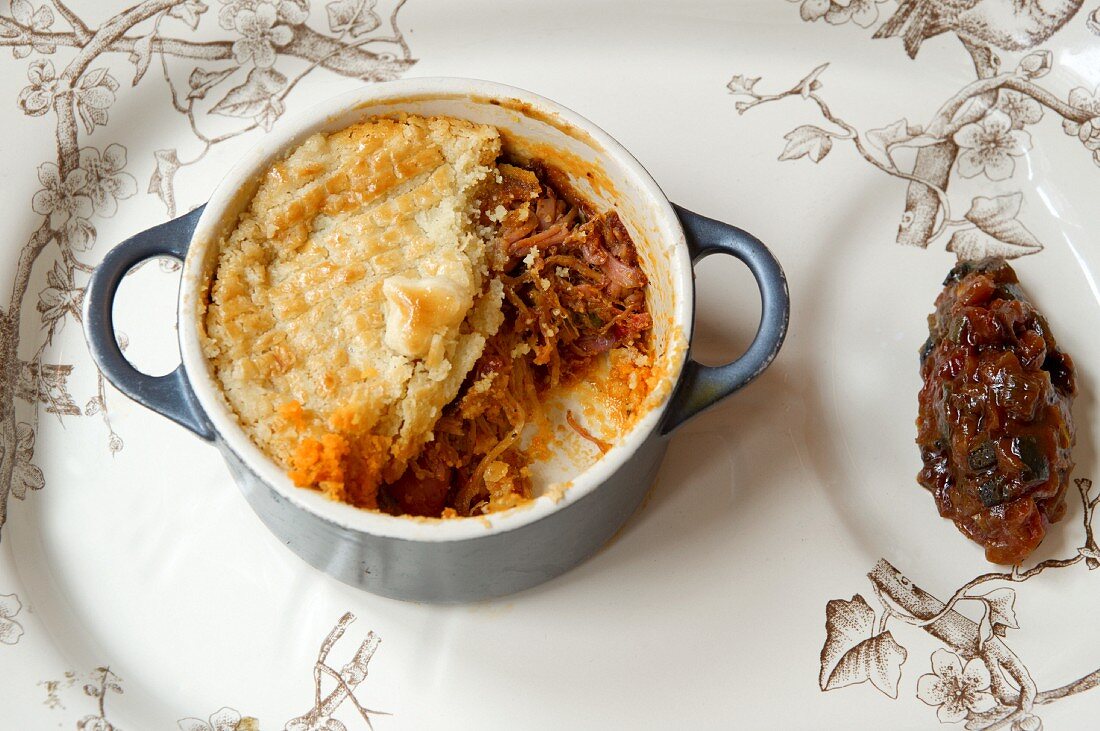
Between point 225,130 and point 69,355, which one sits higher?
point 225,130

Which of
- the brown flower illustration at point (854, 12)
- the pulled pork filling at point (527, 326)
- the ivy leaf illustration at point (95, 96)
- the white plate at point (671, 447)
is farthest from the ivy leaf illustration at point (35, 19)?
the brown flower illustration at point (854, 12)

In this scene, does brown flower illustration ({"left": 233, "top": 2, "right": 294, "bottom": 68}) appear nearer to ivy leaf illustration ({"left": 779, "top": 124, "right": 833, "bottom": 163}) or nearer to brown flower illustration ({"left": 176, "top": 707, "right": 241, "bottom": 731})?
ivy leaf illustration ({"left": 779, "top": 124, "right": 833, "bottom": 163})

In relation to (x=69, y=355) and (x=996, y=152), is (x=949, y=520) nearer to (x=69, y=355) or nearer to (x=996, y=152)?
(x=996, y=152)

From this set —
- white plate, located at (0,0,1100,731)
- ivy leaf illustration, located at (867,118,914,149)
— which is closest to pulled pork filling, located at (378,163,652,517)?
white plate, located at (0,0,1100,731)

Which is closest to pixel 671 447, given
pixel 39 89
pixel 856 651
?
pixel 856 651

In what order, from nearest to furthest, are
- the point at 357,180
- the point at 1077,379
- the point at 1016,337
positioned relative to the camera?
the point at 357,180 → the point at 1016,337 → the point at 1077,379

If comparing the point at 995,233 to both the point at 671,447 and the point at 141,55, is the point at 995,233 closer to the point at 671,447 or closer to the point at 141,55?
the point at 671,447

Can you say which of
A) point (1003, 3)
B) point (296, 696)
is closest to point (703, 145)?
point (1003, 3)
